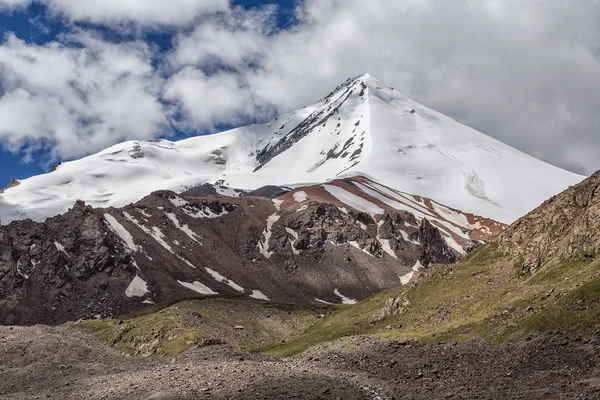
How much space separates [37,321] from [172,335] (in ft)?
347

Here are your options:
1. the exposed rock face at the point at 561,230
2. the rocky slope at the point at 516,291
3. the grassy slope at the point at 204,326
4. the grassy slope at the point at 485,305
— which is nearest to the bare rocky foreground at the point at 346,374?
the grassy slope at the point at 485,305

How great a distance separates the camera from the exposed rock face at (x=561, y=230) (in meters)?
62.8

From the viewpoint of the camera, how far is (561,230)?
69812 millimetres

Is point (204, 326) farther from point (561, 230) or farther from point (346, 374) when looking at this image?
point (561, 230)

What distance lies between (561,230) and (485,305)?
12.5 metres

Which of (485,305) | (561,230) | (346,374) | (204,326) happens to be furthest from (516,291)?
(204,326)

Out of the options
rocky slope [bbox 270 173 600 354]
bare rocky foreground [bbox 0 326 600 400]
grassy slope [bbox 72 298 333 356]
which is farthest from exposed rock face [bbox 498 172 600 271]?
grassy slope [bbox 72 298 333 356]

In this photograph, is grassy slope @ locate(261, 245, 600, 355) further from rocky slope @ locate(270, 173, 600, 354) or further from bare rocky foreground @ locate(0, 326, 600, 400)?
bare rocky foreground @ locate(0, 326, 600, 400)

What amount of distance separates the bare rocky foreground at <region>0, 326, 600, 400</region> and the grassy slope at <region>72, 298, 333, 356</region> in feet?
72.4

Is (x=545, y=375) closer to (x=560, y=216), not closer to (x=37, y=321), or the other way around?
A: (x=560, y=216)

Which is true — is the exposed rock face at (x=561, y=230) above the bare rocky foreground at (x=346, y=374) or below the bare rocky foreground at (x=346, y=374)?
above

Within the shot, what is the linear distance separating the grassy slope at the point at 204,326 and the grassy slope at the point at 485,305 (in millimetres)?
13496

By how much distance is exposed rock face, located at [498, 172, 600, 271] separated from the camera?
206 ft

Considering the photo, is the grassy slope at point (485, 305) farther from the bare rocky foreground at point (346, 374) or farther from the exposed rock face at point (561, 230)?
the bare rocky foreground at point (346, 374)
